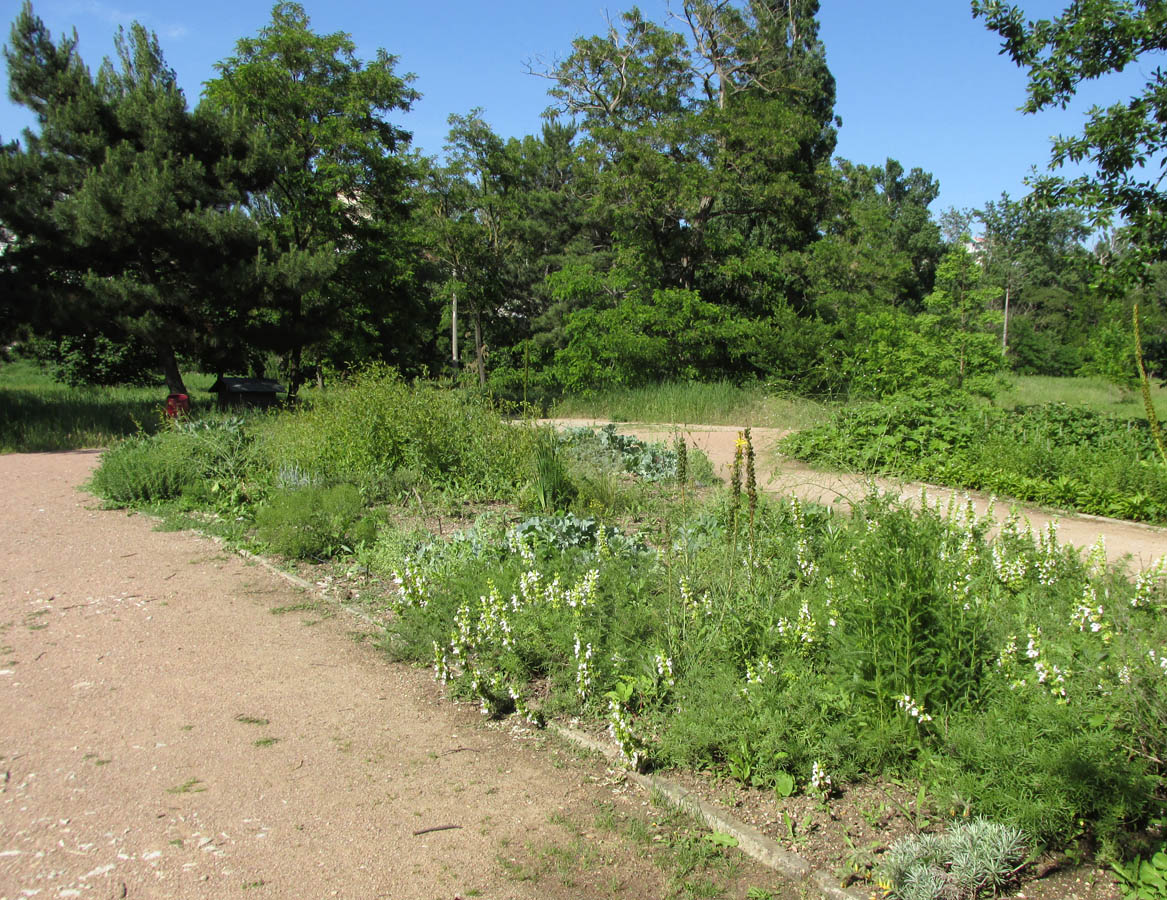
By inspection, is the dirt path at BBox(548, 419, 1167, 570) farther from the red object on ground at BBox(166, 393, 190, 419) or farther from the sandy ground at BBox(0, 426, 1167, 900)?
the red object on ground at BBox(166, 393, 190, 419)

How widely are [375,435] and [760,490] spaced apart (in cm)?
402

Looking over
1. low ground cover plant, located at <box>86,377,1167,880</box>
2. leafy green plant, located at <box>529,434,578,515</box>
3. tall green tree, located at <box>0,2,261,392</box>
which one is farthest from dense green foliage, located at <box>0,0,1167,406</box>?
low ground cover plant, located at <box>86,377,1167,880</box>

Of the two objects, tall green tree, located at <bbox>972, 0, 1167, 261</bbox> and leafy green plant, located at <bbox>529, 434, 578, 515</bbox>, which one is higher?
tall green tree, located at <bbox>972, 0, 1167, 261</bbox>

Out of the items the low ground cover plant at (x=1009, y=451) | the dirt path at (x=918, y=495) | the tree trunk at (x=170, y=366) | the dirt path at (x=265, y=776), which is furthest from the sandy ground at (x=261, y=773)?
the tree trunk at (x=170, y=366)

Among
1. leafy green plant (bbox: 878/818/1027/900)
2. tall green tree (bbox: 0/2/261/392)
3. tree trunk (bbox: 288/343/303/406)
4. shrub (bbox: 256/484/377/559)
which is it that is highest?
tall green tree (bbox: 0/2/261/392)

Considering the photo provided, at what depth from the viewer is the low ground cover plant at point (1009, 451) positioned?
731 centimetres

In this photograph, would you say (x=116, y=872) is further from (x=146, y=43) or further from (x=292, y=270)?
(x=146, y=43)

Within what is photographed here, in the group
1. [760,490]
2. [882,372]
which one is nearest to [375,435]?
[760,490]

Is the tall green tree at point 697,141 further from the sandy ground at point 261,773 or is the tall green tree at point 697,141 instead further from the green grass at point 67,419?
the sandy ground at point 261,773

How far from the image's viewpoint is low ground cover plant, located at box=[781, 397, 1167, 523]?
24.0 ft

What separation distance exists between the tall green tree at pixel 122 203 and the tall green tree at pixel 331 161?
3.26m

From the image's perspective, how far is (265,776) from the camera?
3.25 metres

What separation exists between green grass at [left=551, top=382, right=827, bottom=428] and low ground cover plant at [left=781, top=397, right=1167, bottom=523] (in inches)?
152

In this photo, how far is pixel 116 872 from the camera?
8.68 ft
